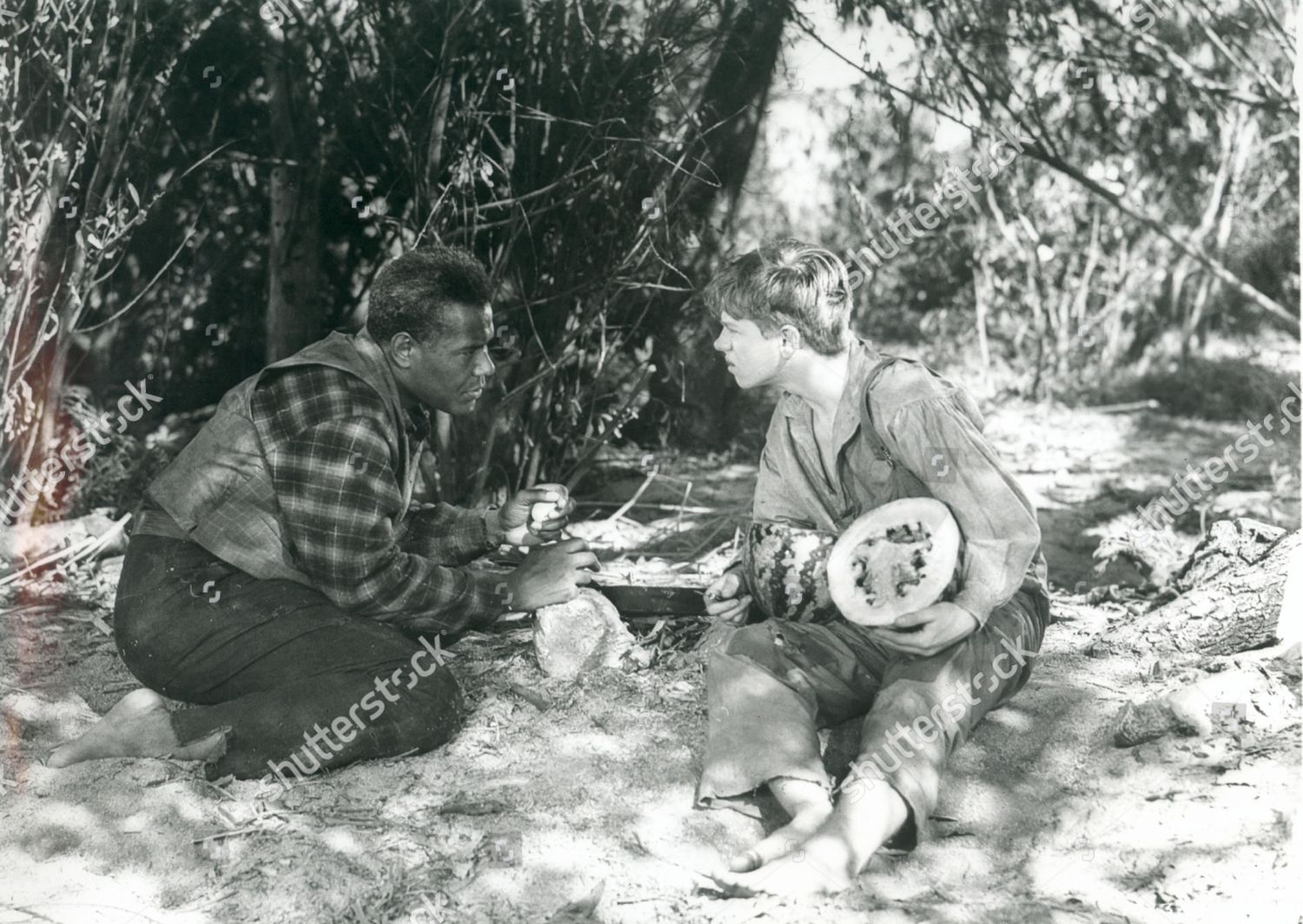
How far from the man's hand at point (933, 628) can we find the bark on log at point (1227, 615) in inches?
36.9

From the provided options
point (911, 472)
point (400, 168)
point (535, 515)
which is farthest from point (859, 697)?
point (400, 168)

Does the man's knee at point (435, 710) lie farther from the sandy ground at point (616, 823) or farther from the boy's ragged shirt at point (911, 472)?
the boy's ragged shirt at point (911, 472)

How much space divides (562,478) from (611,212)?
1018 mm

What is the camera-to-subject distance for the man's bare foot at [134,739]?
2.73m

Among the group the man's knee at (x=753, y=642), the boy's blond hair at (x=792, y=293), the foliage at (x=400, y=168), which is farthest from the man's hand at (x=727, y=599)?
the foliage at (x=400, y=168)

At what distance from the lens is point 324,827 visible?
2.52 m

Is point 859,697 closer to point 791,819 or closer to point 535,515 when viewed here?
point 791,819

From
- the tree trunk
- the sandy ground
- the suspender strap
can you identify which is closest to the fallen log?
the tree trunk

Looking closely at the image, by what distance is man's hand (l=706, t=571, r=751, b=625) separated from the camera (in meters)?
2.82

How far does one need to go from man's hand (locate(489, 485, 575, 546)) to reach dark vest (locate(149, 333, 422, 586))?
1.27 ft

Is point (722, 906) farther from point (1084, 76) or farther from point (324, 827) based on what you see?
point (1084, 76)

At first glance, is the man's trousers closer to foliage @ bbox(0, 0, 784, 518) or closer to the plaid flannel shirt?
the plaid flannel shirt

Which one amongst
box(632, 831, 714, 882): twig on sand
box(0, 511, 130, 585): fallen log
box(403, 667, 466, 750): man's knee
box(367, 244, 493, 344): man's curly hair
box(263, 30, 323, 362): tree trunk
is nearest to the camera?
box(632, 831, 714, 882): twig on sand

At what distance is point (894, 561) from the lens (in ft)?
8.27
